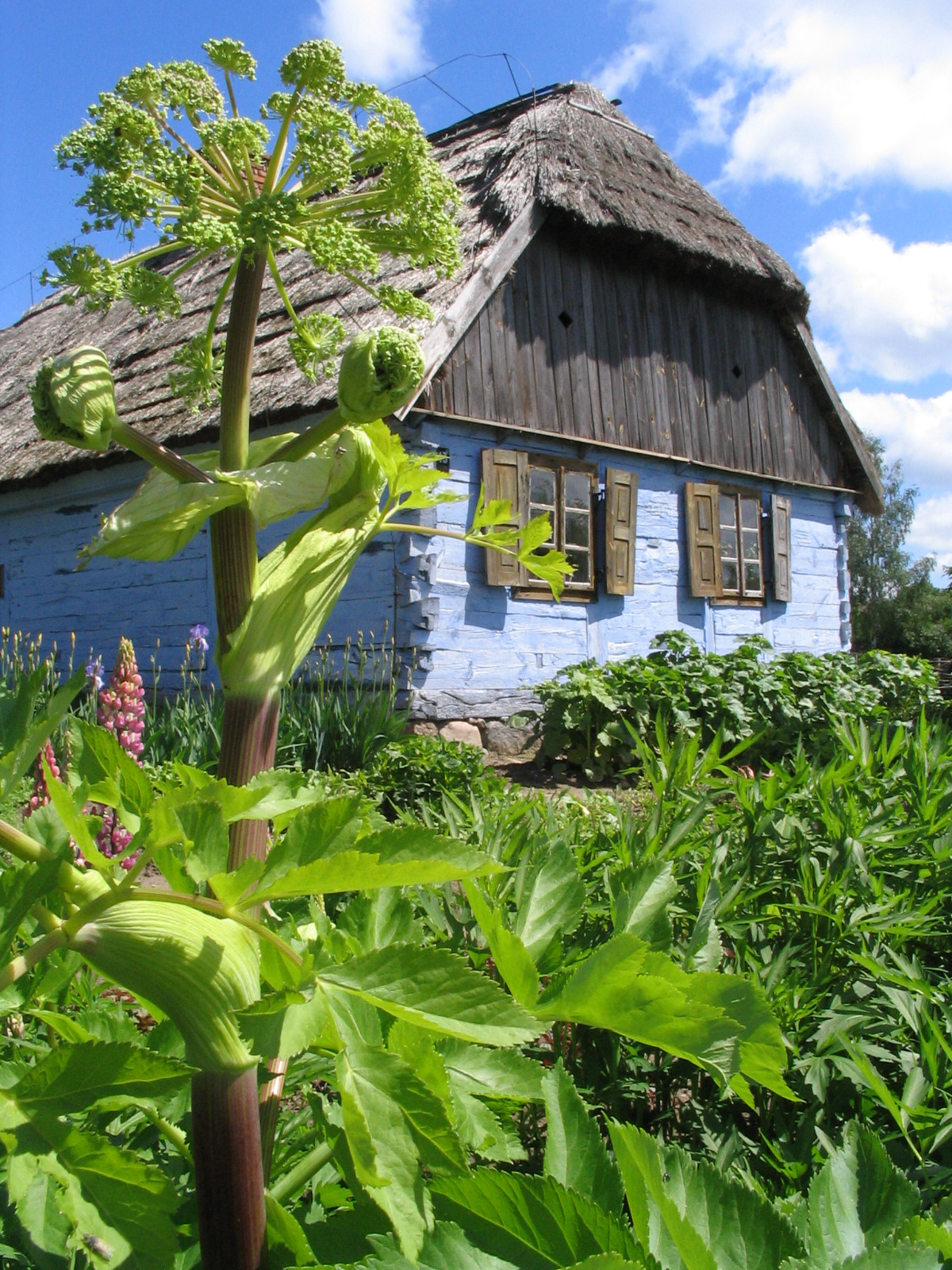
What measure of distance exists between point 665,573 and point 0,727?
9690mm

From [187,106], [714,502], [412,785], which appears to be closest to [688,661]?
[714,502]

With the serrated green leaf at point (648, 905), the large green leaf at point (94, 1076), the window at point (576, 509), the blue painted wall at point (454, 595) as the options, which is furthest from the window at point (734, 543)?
the large green leaf at point (94, 1076)

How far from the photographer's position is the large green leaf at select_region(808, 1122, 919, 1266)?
0.55 m

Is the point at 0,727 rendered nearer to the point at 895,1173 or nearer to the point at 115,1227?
the point at 115,1227

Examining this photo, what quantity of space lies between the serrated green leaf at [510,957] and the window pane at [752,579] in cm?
1060

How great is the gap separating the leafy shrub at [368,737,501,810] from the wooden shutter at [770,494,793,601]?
5963mm

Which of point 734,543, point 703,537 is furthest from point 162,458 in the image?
point 734,543

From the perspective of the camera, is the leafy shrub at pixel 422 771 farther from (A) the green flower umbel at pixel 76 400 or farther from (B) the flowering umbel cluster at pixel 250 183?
(A) the green flower umbel at pixel 76 400

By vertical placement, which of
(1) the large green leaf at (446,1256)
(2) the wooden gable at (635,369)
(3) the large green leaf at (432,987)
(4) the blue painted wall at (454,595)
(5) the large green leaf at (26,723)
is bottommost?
(1) the large green leaf at (446,1256)

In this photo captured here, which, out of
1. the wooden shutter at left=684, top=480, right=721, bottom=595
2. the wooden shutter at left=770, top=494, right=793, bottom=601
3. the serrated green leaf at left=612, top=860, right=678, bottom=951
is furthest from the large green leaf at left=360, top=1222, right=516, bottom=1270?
the wooden shutter at left=770, top=494, right=793, bottom=601

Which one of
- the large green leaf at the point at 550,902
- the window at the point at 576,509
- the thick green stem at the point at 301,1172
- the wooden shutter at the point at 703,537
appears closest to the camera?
the thick green stem at the point at 301,1172

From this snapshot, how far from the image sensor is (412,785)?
19.2 feet

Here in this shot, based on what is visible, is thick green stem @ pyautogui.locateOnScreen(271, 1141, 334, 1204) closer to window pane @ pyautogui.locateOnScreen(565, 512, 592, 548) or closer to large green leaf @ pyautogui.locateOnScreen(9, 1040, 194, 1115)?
large green leaf @ pyautogui.locateOnScreen(9, 1040, 194, 1115)

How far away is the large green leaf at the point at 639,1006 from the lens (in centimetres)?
59
